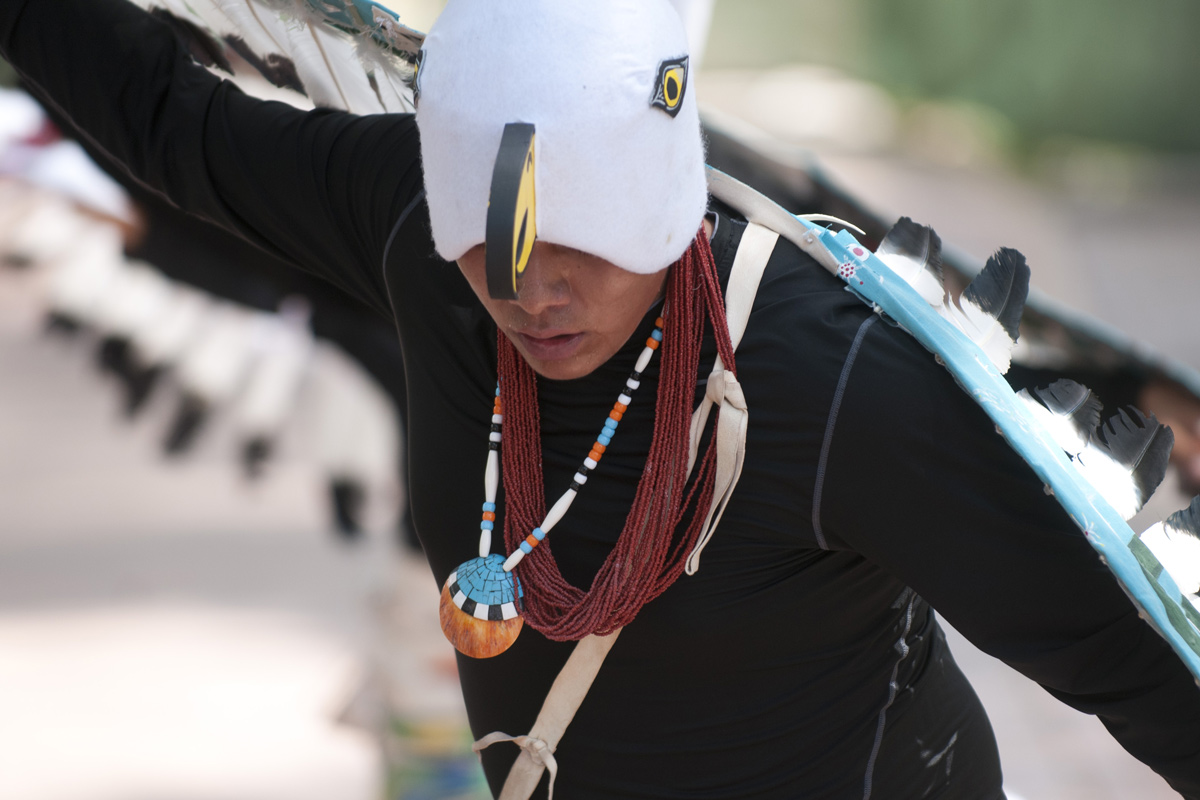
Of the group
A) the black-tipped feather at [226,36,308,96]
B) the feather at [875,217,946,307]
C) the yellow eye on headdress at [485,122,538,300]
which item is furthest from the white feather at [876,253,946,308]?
the black-tipped feather at [226,36,308,96]

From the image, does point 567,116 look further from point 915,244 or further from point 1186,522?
point 1186,522

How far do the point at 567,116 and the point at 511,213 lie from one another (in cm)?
11

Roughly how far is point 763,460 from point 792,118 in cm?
855

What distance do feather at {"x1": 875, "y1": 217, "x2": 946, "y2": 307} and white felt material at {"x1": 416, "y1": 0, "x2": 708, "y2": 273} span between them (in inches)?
8.3

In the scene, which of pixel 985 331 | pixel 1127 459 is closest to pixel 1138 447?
pixel 1127 459

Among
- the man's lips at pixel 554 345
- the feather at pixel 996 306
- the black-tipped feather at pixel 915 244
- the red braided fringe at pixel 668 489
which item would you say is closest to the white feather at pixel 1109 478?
the feather at pixel 996 306

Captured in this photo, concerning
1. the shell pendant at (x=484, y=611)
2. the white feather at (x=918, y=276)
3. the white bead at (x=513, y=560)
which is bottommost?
the shell pendant at (x=484, y=611)

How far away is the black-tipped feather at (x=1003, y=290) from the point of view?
115 cm

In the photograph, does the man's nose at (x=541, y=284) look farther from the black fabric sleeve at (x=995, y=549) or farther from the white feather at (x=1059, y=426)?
the white feather at (x=1059, y=426)

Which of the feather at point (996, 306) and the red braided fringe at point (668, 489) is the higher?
the feather at point (996, 306)

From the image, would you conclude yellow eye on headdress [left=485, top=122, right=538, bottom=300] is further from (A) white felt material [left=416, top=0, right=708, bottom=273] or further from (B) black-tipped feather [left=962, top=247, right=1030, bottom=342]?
(B) black-tipped feather [left=962, top=247, right=1030, bottom=342]

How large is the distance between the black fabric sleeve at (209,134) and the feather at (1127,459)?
850 mm

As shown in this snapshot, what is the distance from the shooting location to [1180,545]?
1.10m

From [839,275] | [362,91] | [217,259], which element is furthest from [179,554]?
[839,275]
